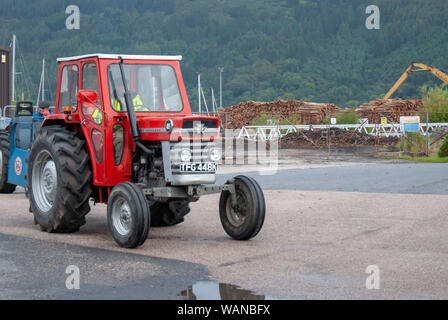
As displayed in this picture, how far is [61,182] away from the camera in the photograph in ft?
33.9

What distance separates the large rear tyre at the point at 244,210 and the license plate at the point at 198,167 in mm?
455

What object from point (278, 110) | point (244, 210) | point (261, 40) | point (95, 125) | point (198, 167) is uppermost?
point (261, 40)

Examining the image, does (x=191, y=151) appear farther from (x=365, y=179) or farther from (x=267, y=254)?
(x=365, y=179)

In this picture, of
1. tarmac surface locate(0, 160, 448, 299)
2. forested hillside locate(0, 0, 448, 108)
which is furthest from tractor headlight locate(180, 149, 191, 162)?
forested hillside locate(0, 0, 448, 108)

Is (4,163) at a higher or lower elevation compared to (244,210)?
higher

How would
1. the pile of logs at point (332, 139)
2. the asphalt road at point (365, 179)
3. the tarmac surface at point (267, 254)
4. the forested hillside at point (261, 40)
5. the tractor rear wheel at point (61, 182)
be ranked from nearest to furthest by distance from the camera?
the tarmac surface at point (267, 254)
the tractor rear wheel at point (61, 182)
the asphalt road at point (365, 179)
the pile of logs at point (332, 139)
the forested hillside at point (261, 40)

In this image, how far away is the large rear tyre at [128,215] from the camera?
30.1 feet

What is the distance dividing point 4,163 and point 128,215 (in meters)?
8.11

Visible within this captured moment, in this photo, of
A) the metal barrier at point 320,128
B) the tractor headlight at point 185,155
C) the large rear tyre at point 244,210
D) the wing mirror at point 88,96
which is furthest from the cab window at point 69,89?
the metal barrier at point 320,128

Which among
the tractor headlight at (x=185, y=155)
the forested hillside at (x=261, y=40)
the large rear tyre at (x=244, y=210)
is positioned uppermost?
the forested hillside at (x=261, y=40)

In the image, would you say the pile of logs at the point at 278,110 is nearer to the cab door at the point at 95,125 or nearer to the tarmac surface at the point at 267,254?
the tarmac surface at the point at 267,254

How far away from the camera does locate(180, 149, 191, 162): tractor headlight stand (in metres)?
9.84

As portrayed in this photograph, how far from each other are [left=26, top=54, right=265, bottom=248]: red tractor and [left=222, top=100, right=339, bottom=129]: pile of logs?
135ft

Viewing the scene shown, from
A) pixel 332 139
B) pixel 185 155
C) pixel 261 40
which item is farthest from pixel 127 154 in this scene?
pixel 261 40
